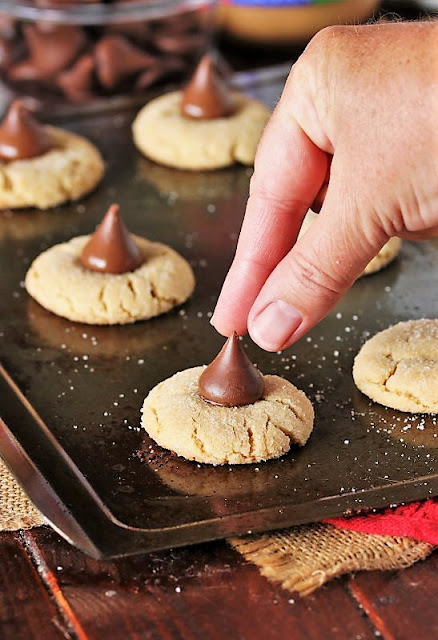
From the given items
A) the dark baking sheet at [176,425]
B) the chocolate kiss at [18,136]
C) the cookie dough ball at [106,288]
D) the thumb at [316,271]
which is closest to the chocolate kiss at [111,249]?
the cookie dough ball at [106,288]

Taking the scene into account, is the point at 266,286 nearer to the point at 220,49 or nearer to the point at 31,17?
the point at 31,17

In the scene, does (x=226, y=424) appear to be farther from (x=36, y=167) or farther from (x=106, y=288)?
(x=36, y=167)

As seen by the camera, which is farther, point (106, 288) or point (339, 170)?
point (106, 288)

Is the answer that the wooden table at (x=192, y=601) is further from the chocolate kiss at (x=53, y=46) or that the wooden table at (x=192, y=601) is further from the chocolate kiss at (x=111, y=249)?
the chocolate kiss at (x=53, y=46)

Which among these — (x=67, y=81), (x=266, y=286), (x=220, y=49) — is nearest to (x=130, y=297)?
(x=266, y=286)

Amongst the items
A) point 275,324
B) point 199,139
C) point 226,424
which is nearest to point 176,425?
point 226,424
